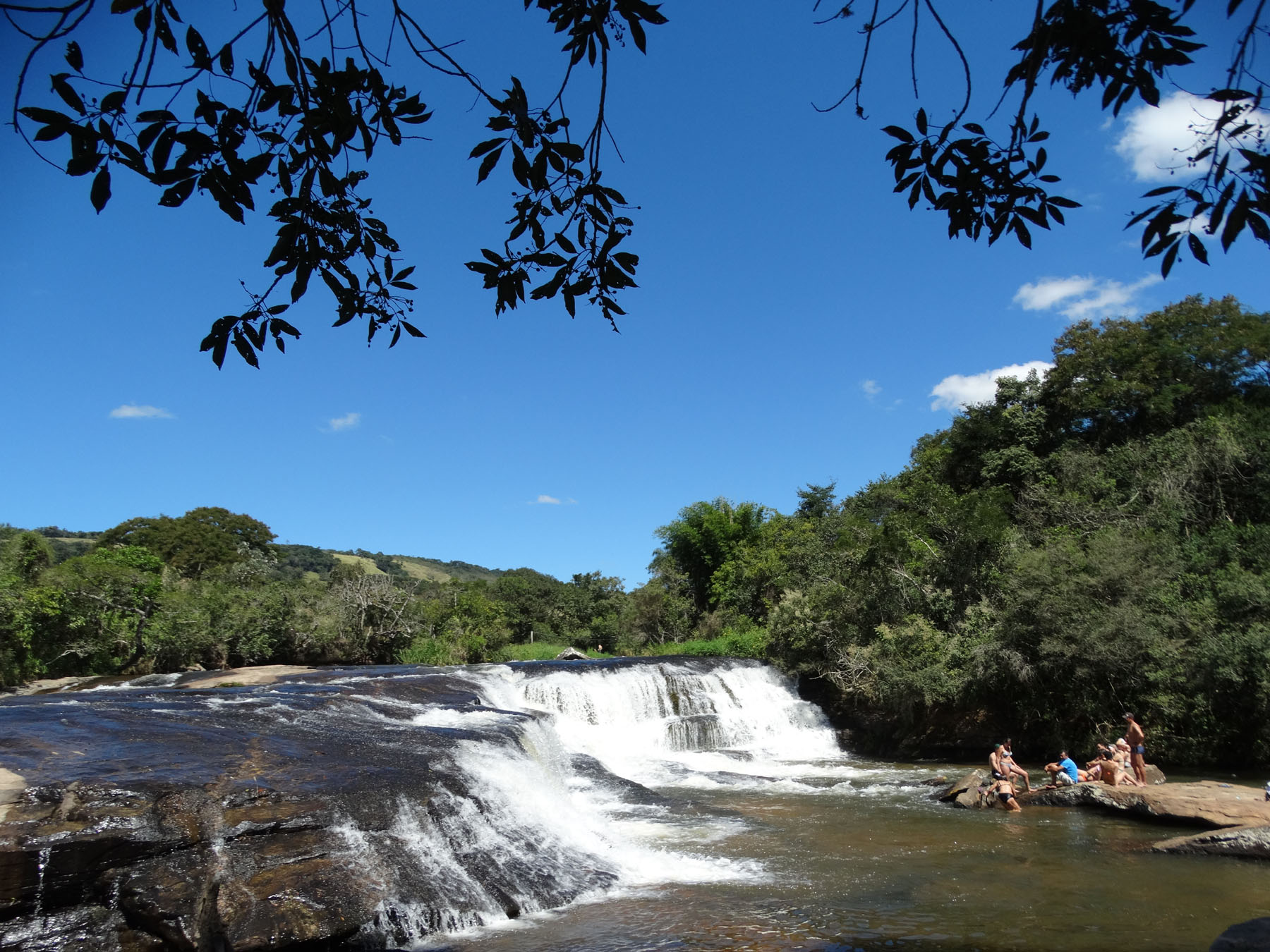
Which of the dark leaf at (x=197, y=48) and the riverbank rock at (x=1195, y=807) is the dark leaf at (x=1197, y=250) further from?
the riverbank rock at (x=1195, y=807)

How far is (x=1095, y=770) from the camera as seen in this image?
12.7 metres

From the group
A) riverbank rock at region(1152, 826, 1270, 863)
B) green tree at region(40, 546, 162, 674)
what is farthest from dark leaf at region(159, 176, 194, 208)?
green tree at region(40, 546, 162, 674)

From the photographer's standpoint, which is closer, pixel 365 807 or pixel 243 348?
pixel 243 348

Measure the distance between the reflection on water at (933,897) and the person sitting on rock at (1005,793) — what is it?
0.69 metres

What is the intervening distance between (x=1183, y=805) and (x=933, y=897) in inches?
191

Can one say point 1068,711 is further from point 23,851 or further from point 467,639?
point 467,639

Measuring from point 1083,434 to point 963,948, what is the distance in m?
24.7

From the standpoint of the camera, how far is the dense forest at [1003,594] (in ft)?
47.5

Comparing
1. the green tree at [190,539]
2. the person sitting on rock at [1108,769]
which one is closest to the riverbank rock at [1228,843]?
the person sitting on rock at [1108,769]

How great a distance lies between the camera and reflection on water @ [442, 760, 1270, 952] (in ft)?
21.7

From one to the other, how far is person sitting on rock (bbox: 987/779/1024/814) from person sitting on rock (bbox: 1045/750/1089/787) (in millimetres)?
846

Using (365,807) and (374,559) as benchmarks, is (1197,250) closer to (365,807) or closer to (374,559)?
(365,807)

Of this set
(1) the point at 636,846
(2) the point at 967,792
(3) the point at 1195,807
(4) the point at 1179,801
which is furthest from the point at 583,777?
(3) the point at 1195,807

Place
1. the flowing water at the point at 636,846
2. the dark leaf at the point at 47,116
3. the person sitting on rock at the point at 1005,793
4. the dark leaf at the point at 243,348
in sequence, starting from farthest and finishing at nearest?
1. the person sitting on rock at the point at 1005,793
2. the flowing water at the point at 636,846
3. the dark leaf at the point at 243,348
4. the dark leaf at the point at 47,116
